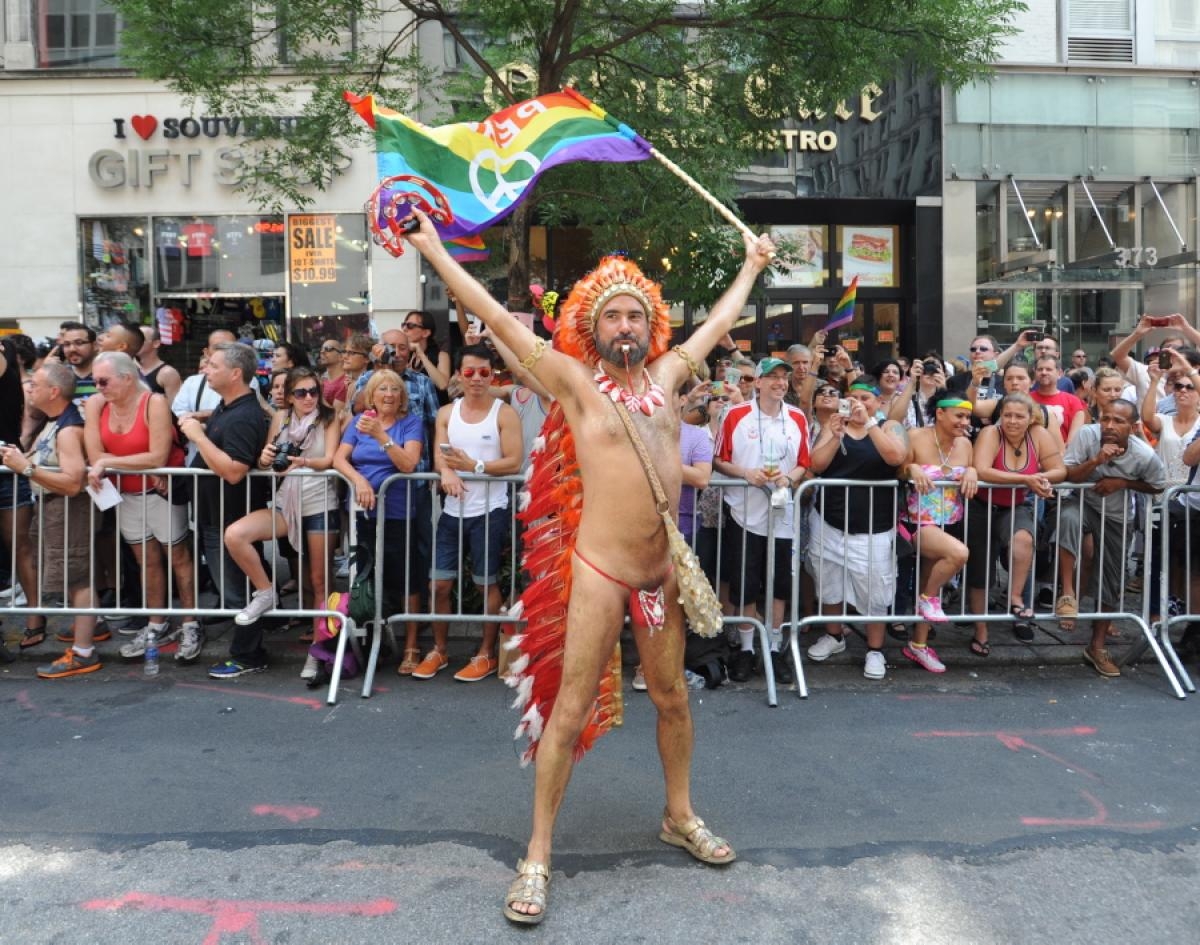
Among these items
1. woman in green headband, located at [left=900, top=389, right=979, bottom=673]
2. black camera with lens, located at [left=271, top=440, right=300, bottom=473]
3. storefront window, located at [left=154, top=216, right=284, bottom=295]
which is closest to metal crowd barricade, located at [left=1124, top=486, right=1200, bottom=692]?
woman in green headband, located at [left=900, top=389, right=979, bottom=673]

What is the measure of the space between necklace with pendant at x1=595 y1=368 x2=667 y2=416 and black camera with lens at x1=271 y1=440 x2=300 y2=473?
3.06m

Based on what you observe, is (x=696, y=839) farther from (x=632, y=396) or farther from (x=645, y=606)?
(x=632, y=396)

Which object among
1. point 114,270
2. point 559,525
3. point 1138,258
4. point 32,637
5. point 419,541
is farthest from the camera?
point 1138,258

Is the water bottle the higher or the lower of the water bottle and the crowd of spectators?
the lower

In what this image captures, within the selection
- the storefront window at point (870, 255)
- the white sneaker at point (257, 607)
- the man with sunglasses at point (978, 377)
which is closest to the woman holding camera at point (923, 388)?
the man with sunglasses at point (978, 377)

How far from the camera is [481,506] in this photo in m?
6.01

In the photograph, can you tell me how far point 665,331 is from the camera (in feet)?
12.5

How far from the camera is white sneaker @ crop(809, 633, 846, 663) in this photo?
629 centimetres

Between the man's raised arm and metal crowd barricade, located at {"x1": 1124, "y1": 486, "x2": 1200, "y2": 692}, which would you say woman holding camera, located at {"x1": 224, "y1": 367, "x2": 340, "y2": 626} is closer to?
the man's raised arm

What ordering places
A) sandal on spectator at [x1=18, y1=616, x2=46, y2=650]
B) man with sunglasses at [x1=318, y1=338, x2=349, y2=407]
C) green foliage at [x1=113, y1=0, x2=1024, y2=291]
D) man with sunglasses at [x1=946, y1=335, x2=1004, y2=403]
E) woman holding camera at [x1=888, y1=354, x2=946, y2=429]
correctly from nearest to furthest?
sandal on spectator at [x1=18, y1=616, x2=46, y2=650] → green foliage at [x1=113, y1=0, x2=1024, y2=291] → man with sunglasses at [x1=318, y1=338, x2=349, y2=407] → man with sunglasses at [x1=946, y1=335, x2=1004, y2=403] → woman holding camera at [x1=888, y1=354, x2=946, y2=429]

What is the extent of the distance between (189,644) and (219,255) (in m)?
9.68

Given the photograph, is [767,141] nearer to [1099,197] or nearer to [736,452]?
[736,452]

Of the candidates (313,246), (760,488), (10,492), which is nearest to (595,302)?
(760,488)

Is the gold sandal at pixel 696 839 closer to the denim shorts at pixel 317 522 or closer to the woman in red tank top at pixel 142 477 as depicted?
the denim shorts at pixel 317 522
